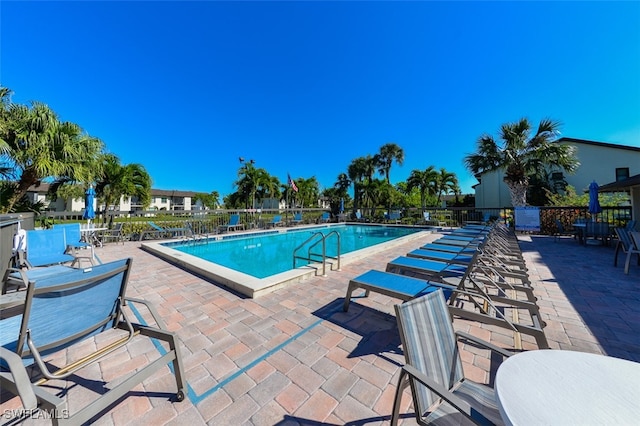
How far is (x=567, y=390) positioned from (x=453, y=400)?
468 millimetres

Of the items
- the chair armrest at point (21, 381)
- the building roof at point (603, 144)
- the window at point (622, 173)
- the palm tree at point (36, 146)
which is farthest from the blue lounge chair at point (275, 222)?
the window at point (622, 173)

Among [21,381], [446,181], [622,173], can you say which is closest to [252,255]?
[21,381]

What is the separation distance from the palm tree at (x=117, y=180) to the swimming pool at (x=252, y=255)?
175 inches

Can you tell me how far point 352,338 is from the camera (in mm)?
2498

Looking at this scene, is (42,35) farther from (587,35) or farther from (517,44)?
(587,35)

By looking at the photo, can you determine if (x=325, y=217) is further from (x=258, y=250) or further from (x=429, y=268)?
(x=429, y=268)

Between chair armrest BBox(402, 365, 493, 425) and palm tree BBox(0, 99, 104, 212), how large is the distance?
9998 mm

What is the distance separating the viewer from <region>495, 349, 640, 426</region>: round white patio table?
2.79ft

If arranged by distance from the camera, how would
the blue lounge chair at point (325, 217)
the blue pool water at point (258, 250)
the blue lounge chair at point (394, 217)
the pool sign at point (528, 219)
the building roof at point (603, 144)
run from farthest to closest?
1. the blue lounge chair at point (325, 217)
2. the blue lounge chair at point (394, 217)
3. the building roof at point (603, 144)
4. the pool sign at point (528, 219)
5. the blue pool water at point (258, 250)

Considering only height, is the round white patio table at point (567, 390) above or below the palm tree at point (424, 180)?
below

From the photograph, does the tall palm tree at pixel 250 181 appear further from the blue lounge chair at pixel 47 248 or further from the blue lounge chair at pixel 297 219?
the blue lounge chair at pixel 47 248

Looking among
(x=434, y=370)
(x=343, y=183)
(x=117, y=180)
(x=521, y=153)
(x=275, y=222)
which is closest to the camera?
(x=434, y=370)

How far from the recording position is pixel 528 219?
33.9ft

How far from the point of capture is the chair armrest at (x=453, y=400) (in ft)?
3.22
